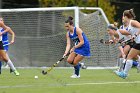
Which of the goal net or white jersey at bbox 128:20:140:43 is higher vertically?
white jersey at bbox 128:20:140:43

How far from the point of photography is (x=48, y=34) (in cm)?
2444

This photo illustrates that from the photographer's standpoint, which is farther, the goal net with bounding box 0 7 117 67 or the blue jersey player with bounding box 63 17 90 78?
the goal net with bounding box 0 7 117 67

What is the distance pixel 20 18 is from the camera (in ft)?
80.2

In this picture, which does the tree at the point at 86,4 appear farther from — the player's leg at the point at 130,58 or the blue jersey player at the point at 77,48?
the player's leg at the point at 130,58

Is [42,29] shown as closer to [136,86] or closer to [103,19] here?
[103,19]

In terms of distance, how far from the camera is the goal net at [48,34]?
938 inches

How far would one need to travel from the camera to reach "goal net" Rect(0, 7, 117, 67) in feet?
78.1

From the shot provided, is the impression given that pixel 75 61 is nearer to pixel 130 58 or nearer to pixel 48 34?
pixel 130 58

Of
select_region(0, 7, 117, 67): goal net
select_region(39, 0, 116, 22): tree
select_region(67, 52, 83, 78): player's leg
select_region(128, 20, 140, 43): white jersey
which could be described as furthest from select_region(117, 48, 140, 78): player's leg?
select_region(39, 0, 116, 22): tree

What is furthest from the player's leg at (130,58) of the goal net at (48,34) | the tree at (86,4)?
the tree at (86,4)

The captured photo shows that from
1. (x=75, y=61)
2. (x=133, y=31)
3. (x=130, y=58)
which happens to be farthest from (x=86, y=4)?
(x=130, y=58)

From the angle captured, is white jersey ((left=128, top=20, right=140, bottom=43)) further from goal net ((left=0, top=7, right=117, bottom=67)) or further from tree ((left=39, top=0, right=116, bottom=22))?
tree ((left=39, top=0, right=116, bottom=22))

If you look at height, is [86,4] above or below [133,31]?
below

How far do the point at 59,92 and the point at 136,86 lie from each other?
6.51 ft
